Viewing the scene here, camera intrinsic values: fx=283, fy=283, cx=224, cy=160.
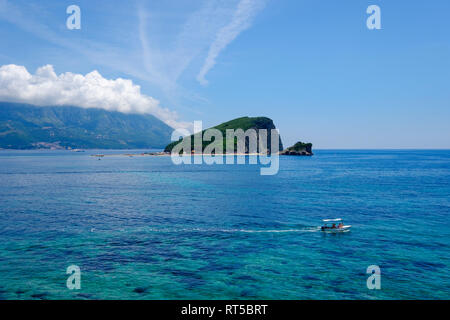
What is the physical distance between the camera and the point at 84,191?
101750 millimetres

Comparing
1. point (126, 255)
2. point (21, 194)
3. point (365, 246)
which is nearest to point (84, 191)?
point (21, 194)

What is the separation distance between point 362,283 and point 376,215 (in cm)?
3942

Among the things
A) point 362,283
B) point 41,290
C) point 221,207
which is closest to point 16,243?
point 41,290

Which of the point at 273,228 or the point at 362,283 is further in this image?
the point at 273,228

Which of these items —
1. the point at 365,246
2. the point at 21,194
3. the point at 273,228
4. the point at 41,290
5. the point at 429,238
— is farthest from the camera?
the point at 21,194

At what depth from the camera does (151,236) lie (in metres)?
52.0

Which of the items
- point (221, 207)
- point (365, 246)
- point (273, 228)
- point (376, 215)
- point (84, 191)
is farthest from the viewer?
point (84, 191)

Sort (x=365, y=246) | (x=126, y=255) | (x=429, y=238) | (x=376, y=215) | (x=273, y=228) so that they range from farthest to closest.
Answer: (x=376, y=215) < (x=273, y=228) < (x=429, y=238) < (x=365, y=246) < (x=126, y=255)

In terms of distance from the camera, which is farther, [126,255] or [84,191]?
[84,191]

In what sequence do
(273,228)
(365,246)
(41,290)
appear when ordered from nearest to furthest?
(41,290) → (365,246) → (273,228)
